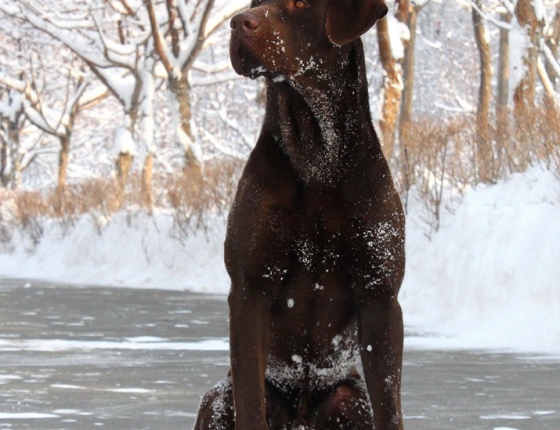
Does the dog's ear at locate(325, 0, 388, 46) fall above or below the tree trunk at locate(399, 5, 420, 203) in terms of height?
below

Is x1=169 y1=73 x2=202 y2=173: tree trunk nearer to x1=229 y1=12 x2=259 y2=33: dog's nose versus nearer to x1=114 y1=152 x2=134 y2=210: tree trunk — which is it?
x1=114 y1=152 x2=134 y2=210: tree trunk

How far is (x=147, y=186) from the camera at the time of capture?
26.9 m

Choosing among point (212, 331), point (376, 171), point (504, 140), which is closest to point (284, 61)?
point (376, 171)

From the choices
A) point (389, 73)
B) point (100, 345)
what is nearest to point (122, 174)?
point (389, 73)

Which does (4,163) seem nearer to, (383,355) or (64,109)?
(64,109)

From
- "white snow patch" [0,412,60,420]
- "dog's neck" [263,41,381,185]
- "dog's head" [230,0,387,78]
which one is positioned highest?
"dog's head" [230,0,387,78]

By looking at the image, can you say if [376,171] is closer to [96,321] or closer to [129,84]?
[96,321]

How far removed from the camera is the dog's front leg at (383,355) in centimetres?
362

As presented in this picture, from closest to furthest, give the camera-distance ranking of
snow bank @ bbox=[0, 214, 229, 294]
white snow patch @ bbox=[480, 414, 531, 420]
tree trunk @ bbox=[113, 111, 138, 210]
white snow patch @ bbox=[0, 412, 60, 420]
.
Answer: white snow patch @ bbox=[0, 412, 60, 420] → white snow patch @ bbox=[480, 414, 531, 420] → snow bank @ bbox=[0, 214, 229, 294] → tree trunk @ bbox=[113, 111, 138, 210]

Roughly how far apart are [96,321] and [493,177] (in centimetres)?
513

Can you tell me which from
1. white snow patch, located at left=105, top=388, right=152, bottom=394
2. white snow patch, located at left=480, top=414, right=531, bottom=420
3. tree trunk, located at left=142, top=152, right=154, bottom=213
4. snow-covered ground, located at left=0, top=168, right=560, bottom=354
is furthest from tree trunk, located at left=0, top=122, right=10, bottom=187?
white snow patch, located at left=480, top=414, right=531, bottom=420

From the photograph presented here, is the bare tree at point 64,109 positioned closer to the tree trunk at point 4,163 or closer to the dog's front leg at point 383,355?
the tree trunk at point 4,163

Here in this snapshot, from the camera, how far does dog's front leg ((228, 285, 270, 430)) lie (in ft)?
11.7

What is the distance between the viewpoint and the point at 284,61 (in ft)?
11.5
